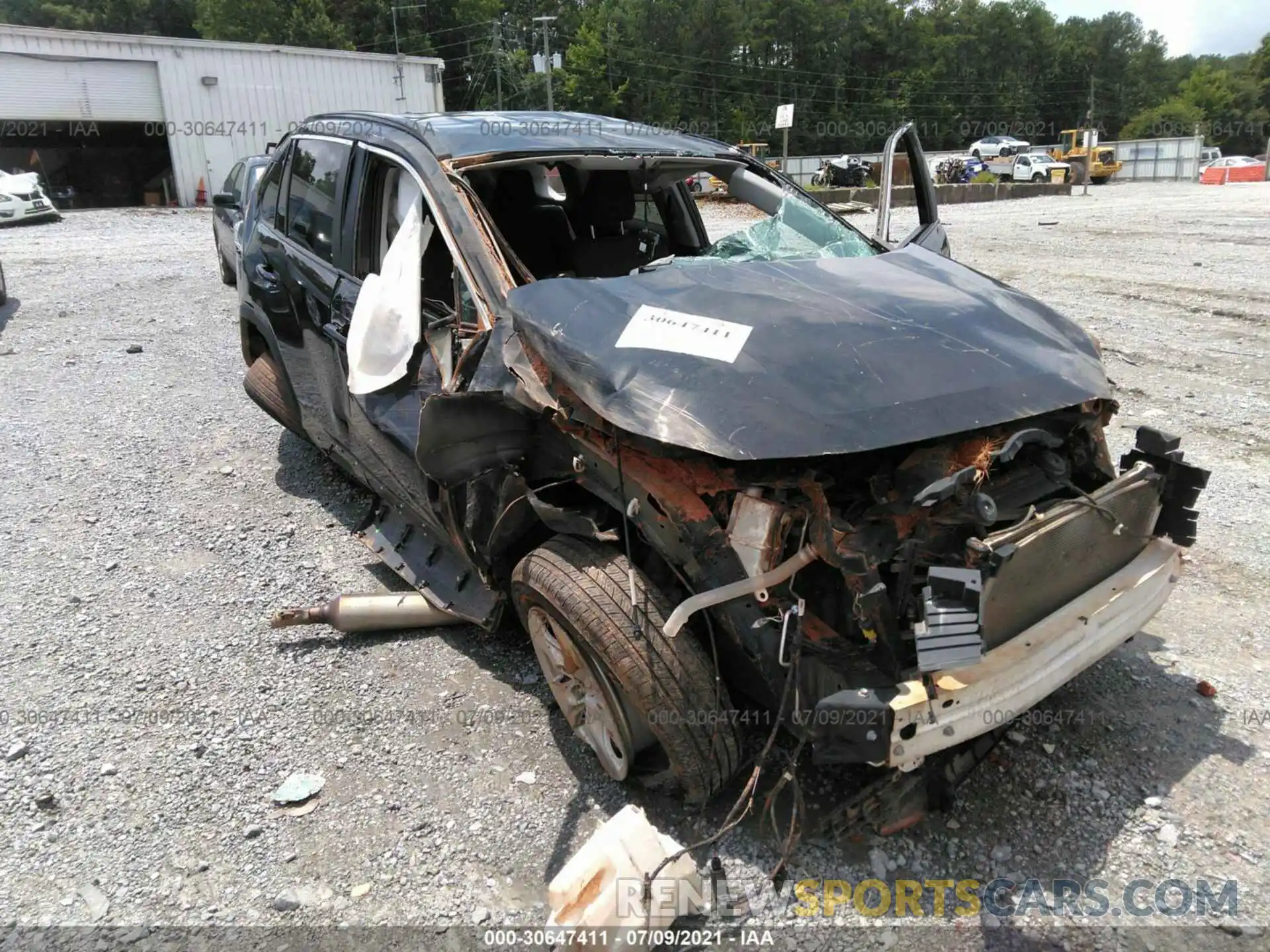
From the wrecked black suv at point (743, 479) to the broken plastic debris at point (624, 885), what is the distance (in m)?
0.25

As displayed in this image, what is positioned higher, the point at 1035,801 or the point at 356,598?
the point at 356,598

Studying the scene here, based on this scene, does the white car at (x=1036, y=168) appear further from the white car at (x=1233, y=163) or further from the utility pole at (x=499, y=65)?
the utility pole at (x=499, y=65)

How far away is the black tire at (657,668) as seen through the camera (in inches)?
91.0

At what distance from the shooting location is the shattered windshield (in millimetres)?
3537

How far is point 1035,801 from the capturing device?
2564 millimetres

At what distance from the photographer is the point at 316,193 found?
4.10m

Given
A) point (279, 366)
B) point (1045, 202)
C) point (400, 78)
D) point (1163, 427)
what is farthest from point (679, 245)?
point (400, 78)

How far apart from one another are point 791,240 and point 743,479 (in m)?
1.79

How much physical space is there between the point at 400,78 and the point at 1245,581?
2981 cm

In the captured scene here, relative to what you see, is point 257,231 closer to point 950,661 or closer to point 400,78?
point 950,661

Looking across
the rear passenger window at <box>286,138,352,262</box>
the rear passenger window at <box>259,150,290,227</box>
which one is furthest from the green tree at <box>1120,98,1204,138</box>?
the rear passenger window at <box>286,138,352,262</box>

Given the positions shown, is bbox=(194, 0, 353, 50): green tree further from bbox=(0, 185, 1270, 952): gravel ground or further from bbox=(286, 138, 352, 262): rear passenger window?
bbox=(0, 185, 1270, 952): gravel ground

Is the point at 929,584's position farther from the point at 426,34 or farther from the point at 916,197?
the point at 426,34

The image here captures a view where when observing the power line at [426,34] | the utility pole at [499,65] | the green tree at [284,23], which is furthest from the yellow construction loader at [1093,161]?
the green tree at [284,23]
